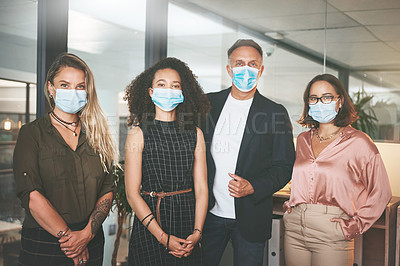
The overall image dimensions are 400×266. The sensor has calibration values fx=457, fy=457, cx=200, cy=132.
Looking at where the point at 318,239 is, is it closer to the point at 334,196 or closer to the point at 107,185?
the point at 334,196

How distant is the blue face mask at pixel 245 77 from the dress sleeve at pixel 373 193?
77 cm

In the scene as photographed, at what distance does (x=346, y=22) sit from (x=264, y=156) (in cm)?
165

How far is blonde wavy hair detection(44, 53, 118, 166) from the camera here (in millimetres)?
2156

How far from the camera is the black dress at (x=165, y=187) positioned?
2227mm

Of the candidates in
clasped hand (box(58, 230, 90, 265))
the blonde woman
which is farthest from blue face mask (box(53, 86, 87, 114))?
clasped hand (box(58, 230, 90, 265))

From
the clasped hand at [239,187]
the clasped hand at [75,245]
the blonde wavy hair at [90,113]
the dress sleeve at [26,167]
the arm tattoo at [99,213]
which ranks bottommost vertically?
the clasped hand at [75,245]

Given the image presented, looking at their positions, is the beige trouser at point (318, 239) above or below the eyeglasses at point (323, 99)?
below

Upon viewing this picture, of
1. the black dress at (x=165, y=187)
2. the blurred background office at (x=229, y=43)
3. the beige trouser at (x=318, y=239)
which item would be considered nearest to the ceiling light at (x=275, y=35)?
the blurred background office at (x=229, y=43)

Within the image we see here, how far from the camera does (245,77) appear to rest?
2516mm

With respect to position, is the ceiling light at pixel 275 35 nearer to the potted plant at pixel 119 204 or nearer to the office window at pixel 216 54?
the office window at pixel 216 54

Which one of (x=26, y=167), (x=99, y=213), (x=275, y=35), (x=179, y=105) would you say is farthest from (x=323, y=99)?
(x=26, y=167)

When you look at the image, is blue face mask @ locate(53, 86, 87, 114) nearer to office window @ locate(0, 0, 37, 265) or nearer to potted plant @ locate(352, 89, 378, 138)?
office window @ locate(0, 0, 37, 265)

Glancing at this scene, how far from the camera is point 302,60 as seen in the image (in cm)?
365

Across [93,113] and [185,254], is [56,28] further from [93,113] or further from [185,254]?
[185,254]
